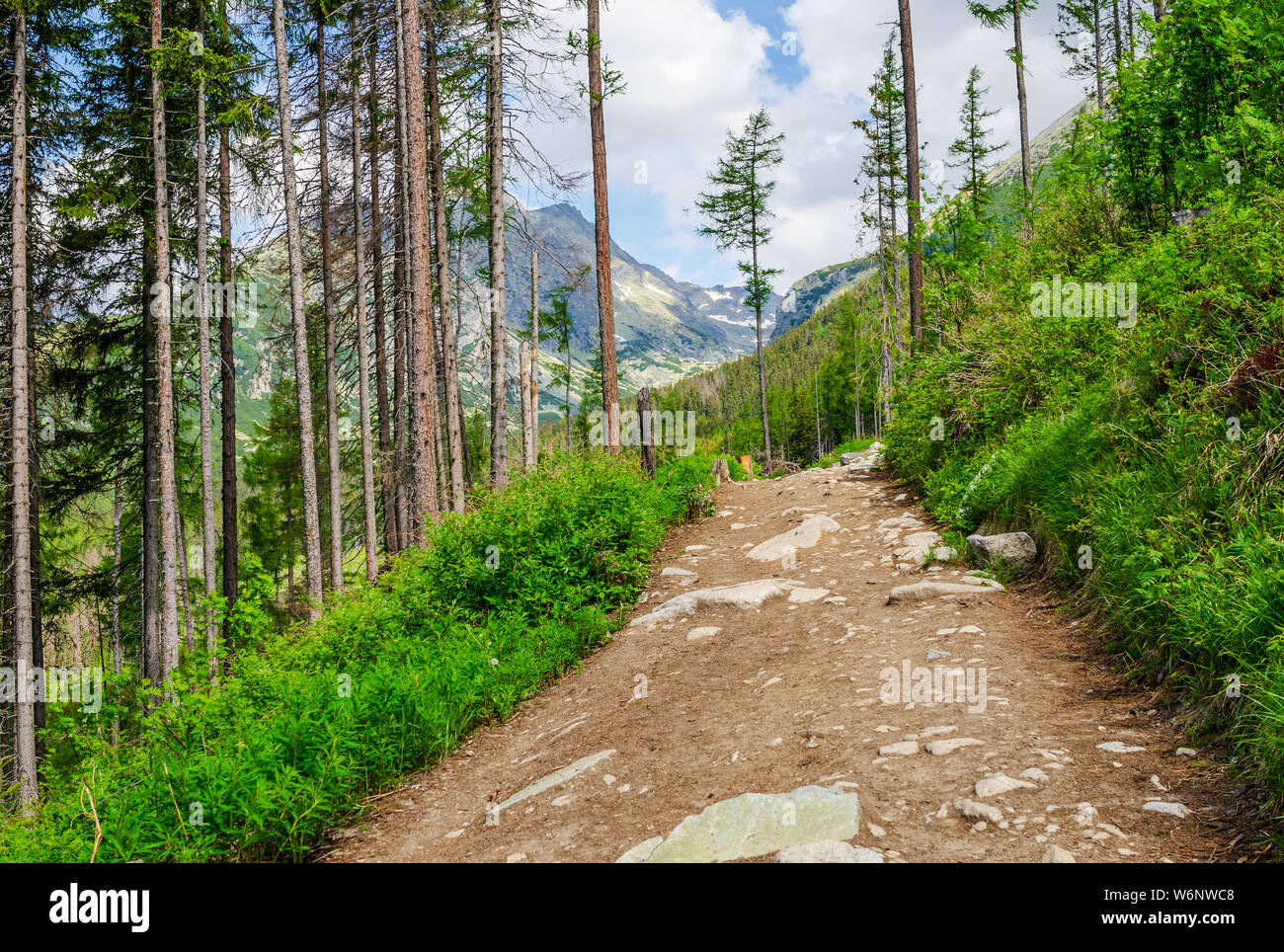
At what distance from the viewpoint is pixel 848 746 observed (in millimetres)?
3820

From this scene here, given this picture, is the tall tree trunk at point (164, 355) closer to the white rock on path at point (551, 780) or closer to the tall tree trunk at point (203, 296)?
the tall tree trunk at point (203, 296)

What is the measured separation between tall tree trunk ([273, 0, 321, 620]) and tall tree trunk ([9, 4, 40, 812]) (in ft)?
14.1

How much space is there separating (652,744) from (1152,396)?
4767mm

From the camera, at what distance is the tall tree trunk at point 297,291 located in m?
14.9

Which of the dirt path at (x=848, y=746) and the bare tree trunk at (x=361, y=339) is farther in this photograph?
the bare tree trunk at (x=361, y=339)

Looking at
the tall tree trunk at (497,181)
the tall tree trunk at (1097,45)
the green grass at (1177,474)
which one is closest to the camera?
the green grass at (1177,474)

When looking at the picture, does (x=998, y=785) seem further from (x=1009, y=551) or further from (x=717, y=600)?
(x=717, y=600)

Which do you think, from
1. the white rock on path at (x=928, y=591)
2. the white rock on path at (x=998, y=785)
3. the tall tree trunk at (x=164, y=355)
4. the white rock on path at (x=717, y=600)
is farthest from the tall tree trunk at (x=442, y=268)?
the white rock on path at (x=998, y=785)

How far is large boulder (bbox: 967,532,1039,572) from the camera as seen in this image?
245 inches

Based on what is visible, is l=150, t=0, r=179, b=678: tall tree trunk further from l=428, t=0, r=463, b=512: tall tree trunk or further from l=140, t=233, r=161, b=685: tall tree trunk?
l=428, t=0, r=463, b=512: tall tree trunk

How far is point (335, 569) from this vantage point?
1795 centimetres

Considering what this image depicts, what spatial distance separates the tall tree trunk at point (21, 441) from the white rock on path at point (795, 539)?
40.1 feet
